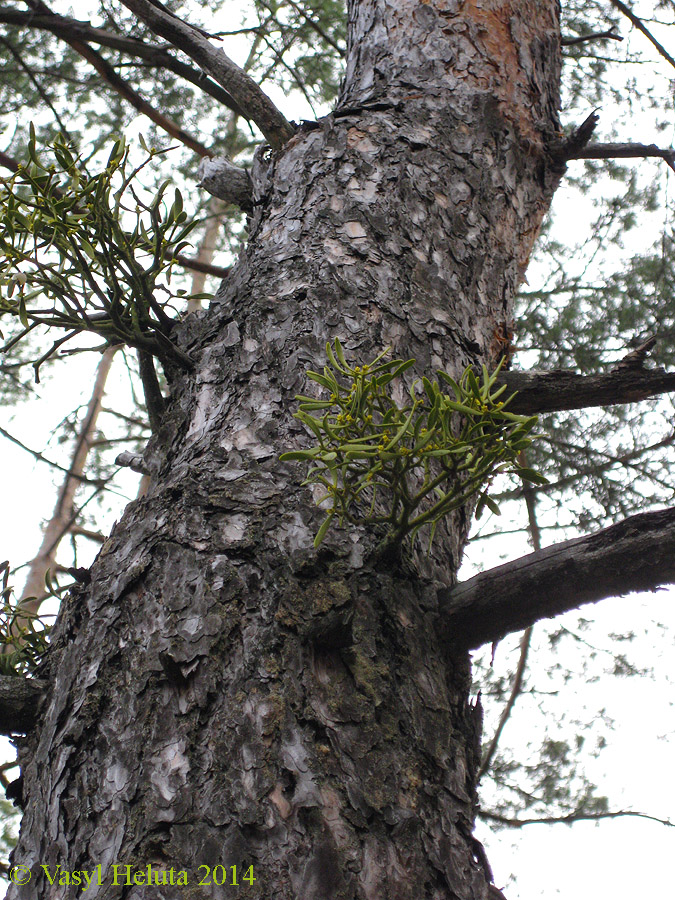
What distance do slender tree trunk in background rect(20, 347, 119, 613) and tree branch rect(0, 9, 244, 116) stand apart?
182 cm

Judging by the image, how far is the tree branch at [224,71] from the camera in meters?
1.76

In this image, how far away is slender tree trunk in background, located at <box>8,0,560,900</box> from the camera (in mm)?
782

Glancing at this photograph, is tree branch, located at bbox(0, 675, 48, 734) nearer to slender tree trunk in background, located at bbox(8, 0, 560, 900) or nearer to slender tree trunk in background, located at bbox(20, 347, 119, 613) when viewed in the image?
slender tree trunk in background, located at bbox(8, 0, 560, 900)

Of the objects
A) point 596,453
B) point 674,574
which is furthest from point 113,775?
point 596,453

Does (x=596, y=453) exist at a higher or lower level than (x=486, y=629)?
higher

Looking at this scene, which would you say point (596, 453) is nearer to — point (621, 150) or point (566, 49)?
point (621, 150)

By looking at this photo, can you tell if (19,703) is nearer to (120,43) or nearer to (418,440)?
(418,440)

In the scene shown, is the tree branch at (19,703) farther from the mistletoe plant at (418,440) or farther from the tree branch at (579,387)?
the tree branch at (579,387)

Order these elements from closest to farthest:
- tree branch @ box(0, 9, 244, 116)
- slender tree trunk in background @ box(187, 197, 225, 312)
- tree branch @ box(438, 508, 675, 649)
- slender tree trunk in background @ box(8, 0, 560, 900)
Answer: slender tree trunk in background @ box(8, 0, 560, 900) < tree branch @ box(438, 508, 675, 649) < tree branch @ box(0, 9, 244, 116) < slender tree trunk in background @ box(187, 197, 225, 312)

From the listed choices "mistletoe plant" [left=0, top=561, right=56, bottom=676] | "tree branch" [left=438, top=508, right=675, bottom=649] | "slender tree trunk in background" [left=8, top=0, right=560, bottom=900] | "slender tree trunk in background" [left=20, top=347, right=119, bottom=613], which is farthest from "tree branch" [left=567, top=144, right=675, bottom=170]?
"slender tree trunk in background" [left=20, top=347, right=119, bottom=613]

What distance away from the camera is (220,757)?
2.64 ft

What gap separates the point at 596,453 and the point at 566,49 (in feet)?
6.35

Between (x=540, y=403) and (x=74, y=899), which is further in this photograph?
(x=540, y=403)

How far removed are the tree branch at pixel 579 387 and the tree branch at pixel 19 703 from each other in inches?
34.1
